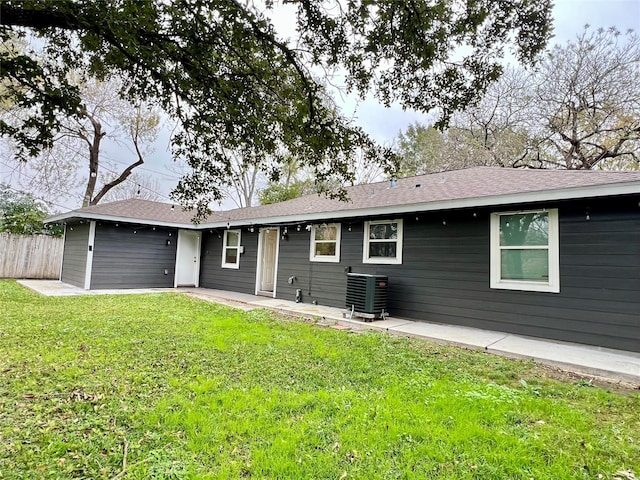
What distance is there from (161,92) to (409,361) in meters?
4.42

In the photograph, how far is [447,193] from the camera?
636 centimetres

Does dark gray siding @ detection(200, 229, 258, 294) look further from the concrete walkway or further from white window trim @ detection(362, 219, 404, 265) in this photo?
white window trim @ detection(362, 219, 404, 265)

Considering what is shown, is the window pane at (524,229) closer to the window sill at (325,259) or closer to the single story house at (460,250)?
the single story house at (460,250)

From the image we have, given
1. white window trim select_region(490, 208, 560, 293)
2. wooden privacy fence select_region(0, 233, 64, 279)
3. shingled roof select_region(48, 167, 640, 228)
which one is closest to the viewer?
shingled roof select_region(48, 167, 640, 228)

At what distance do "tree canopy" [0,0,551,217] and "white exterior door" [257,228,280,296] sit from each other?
5330mm

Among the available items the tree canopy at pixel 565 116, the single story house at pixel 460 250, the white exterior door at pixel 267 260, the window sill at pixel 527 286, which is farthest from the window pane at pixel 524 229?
the tree canopy at pixel 565 116

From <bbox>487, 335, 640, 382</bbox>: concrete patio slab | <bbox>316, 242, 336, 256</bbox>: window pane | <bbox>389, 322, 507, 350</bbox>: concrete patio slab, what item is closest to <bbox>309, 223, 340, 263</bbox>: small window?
<bbox>316, 242, 336, 256</bbox>: window pane

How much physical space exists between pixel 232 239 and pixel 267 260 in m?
1.40

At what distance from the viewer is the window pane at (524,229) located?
5180mm

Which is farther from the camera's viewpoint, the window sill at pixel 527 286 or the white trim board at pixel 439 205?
the window sill at pixel 527 286

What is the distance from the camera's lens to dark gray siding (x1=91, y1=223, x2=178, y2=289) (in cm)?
988

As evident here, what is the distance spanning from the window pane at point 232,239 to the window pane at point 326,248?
360cm

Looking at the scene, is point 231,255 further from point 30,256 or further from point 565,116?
point 565,116

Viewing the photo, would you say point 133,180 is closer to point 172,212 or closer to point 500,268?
point 172,212
